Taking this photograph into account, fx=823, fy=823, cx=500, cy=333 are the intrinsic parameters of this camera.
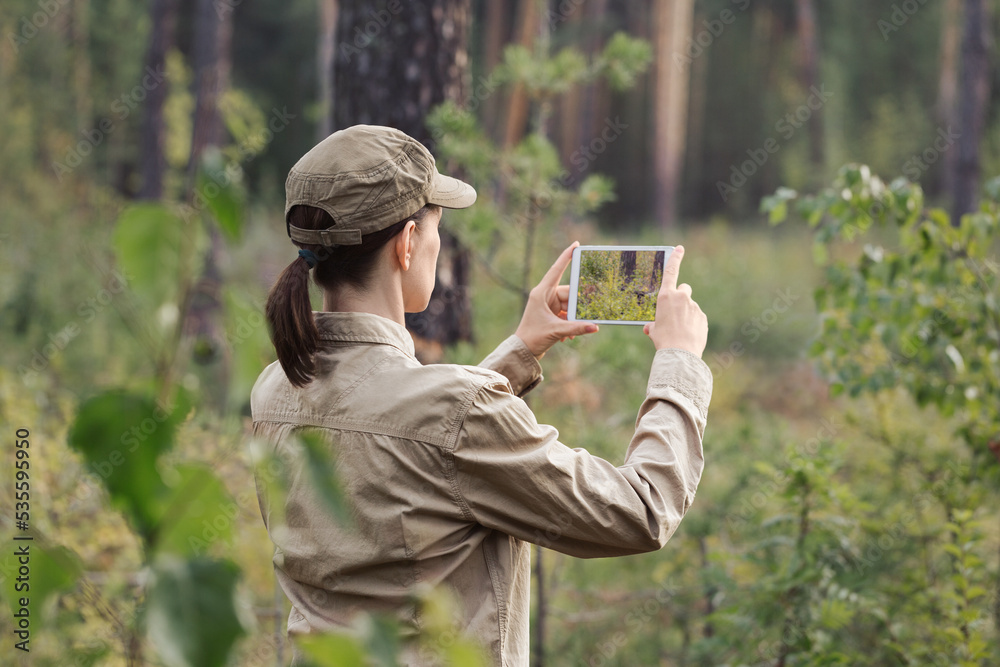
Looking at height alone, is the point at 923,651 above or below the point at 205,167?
below

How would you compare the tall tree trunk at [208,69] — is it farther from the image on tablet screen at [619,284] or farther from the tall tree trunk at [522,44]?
the image on tablet screen at [619,284]

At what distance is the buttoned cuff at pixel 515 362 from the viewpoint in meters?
1.91

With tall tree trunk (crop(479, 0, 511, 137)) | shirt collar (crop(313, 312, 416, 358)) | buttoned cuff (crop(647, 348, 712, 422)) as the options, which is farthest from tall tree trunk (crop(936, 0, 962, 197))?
shirt collar (crop(313, 312, 416, 358))

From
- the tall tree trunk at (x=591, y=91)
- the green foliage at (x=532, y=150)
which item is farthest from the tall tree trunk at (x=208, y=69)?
the green foliage at (x=532, y=150)

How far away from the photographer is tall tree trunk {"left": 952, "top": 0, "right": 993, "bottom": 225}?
667 centimetres

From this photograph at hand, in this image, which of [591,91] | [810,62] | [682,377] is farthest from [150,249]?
[810,62]

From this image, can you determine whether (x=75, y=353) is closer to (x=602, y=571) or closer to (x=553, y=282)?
(x=602, y=571)

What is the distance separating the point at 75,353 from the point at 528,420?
7421 mm

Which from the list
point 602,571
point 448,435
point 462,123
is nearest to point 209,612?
point 448,435

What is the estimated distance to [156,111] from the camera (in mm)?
11320

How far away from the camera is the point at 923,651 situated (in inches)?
95.0

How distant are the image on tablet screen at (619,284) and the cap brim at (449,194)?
1.17 ft

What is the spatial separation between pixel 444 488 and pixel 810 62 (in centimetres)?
2063

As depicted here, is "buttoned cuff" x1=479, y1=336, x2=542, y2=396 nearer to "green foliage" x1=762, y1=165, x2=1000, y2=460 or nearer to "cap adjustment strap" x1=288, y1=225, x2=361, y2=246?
"cap adjustment strap" x1=288, y1=225, x2=361, y2=246
